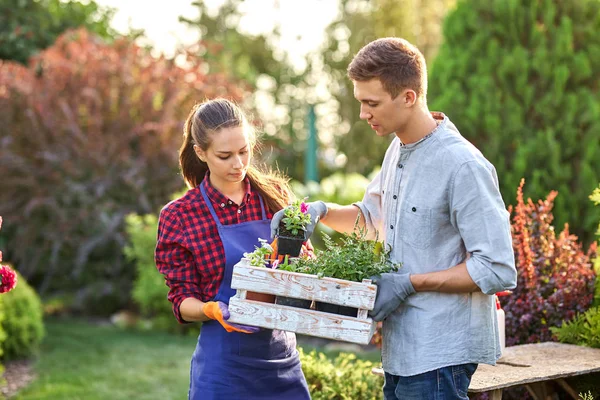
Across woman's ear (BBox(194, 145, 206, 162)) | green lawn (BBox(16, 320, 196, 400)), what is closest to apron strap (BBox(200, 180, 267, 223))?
woman's ear (BBox(194, 145, 206, 162))

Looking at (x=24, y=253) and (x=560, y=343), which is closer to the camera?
(x=560, y=343)

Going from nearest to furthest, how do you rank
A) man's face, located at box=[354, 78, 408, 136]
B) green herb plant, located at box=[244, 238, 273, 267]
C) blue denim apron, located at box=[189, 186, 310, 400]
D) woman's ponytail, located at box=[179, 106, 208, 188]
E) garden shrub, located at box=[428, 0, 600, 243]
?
man's face, located at box=[354, 78, 408, 136], green herb plant, located at box=[244, 238, 273, 267], blue denim apron, located at box=[189, 186, 310, 400], woman's ponytail, located at box=[179, 106, 208, 188], garden shrub, located at box=[428, 0, 600, 243]

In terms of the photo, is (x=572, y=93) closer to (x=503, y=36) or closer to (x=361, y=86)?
(x=503, y=36)

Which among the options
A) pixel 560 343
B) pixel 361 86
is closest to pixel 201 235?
pixel 361 86

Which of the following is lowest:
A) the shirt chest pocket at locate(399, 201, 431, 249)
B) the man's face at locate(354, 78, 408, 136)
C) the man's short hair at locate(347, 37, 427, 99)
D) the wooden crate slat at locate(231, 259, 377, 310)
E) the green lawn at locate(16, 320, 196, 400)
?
the green lawn at locate(16, 320, 196, 400)

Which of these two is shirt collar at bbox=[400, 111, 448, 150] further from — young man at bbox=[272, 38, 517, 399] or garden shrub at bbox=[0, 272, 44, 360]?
garden shrub at bbox=[0, 272, 44, 360]

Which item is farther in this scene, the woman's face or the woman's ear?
the woman's ear

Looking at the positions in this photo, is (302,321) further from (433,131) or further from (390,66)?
(390,66)

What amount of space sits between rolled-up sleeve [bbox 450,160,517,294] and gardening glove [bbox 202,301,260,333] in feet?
2.67

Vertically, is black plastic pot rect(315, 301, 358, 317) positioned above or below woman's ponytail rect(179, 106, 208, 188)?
below

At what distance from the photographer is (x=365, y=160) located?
16500 millimetres

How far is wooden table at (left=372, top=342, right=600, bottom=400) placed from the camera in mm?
3215

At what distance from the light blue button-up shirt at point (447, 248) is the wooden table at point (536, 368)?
47 centimetres

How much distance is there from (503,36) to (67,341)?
4752 mm
